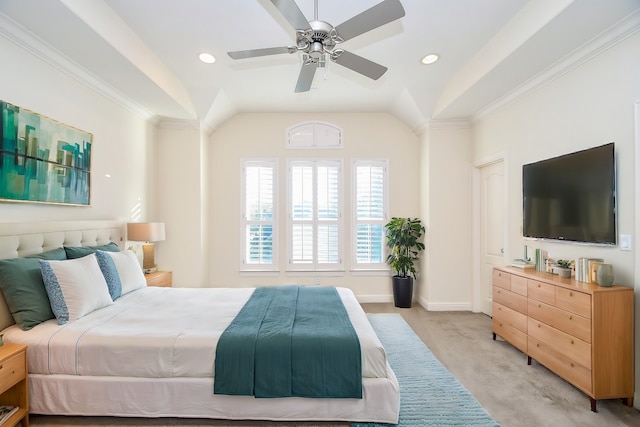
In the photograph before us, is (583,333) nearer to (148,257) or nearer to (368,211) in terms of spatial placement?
(368,211)

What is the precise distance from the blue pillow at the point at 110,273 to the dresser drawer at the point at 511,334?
3705 mm

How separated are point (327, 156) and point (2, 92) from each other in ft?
12.0

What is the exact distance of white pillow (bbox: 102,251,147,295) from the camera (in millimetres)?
2971

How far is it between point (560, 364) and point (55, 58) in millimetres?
4864

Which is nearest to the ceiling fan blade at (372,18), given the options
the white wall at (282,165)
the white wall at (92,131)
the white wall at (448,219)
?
the white wall at (92,131)

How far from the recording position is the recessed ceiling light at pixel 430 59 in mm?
3330

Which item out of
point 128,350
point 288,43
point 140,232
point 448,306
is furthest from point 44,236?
point 448,306

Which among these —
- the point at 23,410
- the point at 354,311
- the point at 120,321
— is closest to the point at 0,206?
the point at 120,321

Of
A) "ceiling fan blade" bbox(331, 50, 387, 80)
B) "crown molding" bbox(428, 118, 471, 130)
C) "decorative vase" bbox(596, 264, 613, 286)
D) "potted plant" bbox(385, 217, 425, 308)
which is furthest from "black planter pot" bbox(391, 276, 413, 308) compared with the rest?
"ceiling fan blade" bbox(331, 50, 387, 80)

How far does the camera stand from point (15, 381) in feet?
6.21

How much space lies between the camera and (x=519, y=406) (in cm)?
230

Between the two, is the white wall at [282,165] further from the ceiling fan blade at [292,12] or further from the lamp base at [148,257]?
the ceiling fan blade at [292,12]

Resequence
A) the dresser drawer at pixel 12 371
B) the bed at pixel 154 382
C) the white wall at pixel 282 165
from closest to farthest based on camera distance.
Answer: the dresser drawer at pixel 12 371 < the bed at pixel 154 382 < the white wall at pixel 282 165

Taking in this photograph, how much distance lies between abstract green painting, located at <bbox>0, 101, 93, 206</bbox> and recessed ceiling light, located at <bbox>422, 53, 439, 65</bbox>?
357 centimetres
